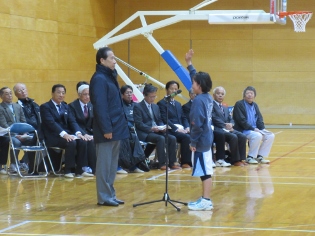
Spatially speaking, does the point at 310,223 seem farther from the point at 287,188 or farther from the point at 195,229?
the point at 287,188

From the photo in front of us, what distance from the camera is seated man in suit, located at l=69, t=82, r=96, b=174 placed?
965 cm

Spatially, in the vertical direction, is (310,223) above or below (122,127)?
below

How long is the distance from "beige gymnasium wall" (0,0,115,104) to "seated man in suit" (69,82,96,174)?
474cm

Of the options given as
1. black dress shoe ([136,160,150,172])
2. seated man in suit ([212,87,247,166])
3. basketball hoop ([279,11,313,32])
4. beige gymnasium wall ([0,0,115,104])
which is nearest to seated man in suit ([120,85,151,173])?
black dress shoe ([136,160,150,172])

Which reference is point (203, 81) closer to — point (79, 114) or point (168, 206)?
point (168, 206)

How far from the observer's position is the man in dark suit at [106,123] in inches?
274

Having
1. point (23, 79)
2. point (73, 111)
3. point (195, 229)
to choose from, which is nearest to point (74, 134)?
point (73, 111)

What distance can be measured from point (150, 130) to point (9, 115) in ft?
7.27

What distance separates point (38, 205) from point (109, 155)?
955mm

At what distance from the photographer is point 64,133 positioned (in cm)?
938

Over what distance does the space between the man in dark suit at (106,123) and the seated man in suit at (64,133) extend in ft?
7.54

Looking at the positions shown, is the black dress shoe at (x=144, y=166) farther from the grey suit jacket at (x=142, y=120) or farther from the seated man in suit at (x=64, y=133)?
the seated man in suit at (x=64, y=133)

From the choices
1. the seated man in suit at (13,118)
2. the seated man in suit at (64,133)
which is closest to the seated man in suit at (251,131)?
the seated man in suit at (64,133)

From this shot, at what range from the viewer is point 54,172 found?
9.62 meters
